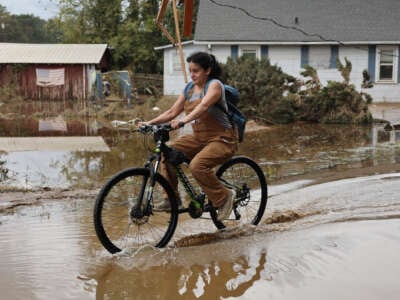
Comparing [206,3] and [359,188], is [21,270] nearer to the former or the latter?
[359,188]

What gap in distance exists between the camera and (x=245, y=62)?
1939 centimetres

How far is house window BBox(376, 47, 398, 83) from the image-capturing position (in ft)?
92.1

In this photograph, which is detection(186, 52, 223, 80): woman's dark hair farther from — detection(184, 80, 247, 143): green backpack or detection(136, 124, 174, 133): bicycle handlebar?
detection(136, 124, 174, 133): bicycle handlebar

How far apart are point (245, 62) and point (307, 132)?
4.37 metres

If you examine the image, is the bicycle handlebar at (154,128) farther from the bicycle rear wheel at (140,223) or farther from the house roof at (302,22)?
the house roof at (302,22)

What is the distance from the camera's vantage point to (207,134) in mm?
5523

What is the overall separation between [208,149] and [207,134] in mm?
202

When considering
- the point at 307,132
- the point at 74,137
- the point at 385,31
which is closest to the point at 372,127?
the point at 307,132

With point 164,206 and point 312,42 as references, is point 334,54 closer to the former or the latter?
point 312,42

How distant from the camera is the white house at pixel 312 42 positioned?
28047mm

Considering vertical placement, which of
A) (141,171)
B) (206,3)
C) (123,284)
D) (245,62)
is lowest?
(123,284)

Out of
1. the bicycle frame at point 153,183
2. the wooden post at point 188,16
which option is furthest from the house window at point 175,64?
the bicycle frame at point 153,183

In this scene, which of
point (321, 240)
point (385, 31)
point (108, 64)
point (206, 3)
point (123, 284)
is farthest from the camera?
point (108, 64)

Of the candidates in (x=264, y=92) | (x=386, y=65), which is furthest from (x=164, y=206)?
(x=386, y=65)
